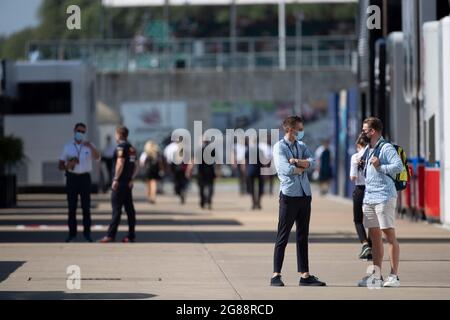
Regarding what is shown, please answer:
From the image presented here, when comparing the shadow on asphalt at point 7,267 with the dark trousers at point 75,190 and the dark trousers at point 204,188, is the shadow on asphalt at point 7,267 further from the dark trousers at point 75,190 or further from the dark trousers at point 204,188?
the dark trousers at point 204,188

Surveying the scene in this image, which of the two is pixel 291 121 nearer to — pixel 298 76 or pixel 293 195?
pixel 293 195

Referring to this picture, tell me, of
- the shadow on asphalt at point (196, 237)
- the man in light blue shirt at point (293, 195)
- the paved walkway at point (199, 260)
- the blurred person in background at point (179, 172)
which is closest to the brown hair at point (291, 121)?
the man in light blue shirt at point (293, 195)

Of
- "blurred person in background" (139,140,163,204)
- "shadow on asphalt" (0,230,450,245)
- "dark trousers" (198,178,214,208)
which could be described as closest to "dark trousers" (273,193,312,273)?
"shadow on asphalt" (0,230,450,245)

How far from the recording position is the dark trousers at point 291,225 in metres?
16.4

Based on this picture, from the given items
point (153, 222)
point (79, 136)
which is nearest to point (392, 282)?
point (79, 136)

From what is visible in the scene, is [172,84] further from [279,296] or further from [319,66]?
[279,296]

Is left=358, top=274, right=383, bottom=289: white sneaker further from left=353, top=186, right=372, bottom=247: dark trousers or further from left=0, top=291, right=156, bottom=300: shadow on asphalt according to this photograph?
left=353, top=186, right=372, bottom=247: dark trousers

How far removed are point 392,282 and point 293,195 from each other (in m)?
1.38

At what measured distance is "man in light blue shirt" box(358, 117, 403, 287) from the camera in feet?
53.3

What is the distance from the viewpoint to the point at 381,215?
16.3 metres

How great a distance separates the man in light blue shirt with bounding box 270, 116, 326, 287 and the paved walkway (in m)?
0.34
